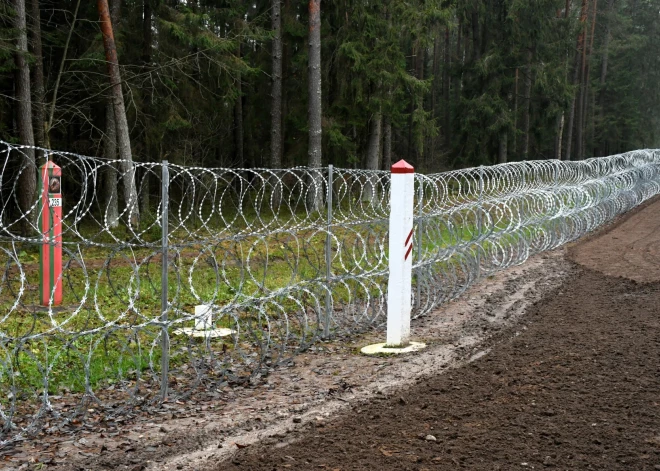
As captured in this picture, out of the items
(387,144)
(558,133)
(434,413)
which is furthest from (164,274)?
(558,133)

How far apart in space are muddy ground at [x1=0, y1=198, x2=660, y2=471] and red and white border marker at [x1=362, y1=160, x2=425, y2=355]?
37cm

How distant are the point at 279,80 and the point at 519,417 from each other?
56.5 feet

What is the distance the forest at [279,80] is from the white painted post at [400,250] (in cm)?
805

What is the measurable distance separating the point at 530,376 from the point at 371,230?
3.11 m

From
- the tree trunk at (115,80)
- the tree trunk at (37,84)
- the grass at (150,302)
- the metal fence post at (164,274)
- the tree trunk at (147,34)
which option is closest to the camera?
the metal fence post at (164,274)

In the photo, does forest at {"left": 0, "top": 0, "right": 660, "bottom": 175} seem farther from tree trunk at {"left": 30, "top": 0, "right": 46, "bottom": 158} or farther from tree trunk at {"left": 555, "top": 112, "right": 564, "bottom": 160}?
tree trunk at {"left": 555, "top": 112, "right": 564, "bottom": 160}

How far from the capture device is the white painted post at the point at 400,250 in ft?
25.3

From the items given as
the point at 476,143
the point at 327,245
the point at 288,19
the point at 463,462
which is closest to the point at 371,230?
the point at 327,245

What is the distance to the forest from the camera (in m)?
15.9

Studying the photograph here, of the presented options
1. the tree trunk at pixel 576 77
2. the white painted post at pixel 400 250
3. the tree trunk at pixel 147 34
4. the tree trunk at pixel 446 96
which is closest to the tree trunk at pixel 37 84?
the tree trunk at pixel 147 34

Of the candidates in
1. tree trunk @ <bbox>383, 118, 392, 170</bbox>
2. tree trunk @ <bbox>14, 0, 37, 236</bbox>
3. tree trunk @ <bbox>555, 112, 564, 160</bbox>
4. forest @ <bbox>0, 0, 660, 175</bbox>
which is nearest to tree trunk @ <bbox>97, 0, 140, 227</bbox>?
forest @ <bbox>0, 0, 660, 175</bbox>

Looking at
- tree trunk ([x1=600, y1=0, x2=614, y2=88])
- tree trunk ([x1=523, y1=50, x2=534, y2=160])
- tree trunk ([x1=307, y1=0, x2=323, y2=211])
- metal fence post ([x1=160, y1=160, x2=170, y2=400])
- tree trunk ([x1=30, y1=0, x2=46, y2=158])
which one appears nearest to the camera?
metal fence post ([x1=160, y1=160, x2=170, y2=400])

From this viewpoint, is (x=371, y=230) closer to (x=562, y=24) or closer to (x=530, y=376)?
(x=530, y=376)

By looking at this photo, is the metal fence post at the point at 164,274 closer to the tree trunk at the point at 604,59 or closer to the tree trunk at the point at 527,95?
the tree trunk at the point at 527,95
